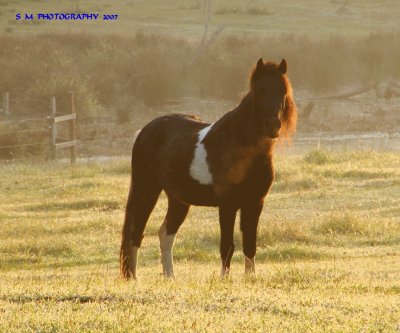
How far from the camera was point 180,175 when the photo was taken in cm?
993

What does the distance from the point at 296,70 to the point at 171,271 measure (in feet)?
96.0

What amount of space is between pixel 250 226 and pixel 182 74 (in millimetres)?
28865

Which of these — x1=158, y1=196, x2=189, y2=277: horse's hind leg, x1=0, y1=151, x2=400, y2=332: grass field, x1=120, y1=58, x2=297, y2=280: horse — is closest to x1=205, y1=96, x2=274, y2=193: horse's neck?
x1=120, y1=58, x2=297, y2=280: horse

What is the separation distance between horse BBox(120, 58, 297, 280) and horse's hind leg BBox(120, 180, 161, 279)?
2.4 inches

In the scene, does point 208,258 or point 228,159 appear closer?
point 228,159

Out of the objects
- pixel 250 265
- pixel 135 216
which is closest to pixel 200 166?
pixel 250 265

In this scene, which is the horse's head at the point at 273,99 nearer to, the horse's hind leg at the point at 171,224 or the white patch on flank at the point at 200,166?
the white patch on flank at the point at 200,166

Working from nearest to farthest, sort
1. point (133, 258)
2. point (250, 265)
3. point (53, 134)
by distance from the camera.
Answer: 1. point (250, 265)
2. point (133, 258)
3. point (53, 134)

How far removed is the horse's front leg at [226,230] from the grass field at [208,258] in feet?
0.87

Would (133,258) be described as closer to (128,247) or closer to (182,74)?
(128,247)

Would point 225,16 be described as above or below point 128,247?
above

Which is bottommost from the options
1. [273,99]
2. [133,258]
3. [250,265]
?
[133,258]

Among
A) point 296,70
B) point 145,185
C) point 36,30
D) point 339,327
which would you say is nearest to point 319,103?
point 296,70

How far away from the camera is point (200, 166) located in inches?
381
